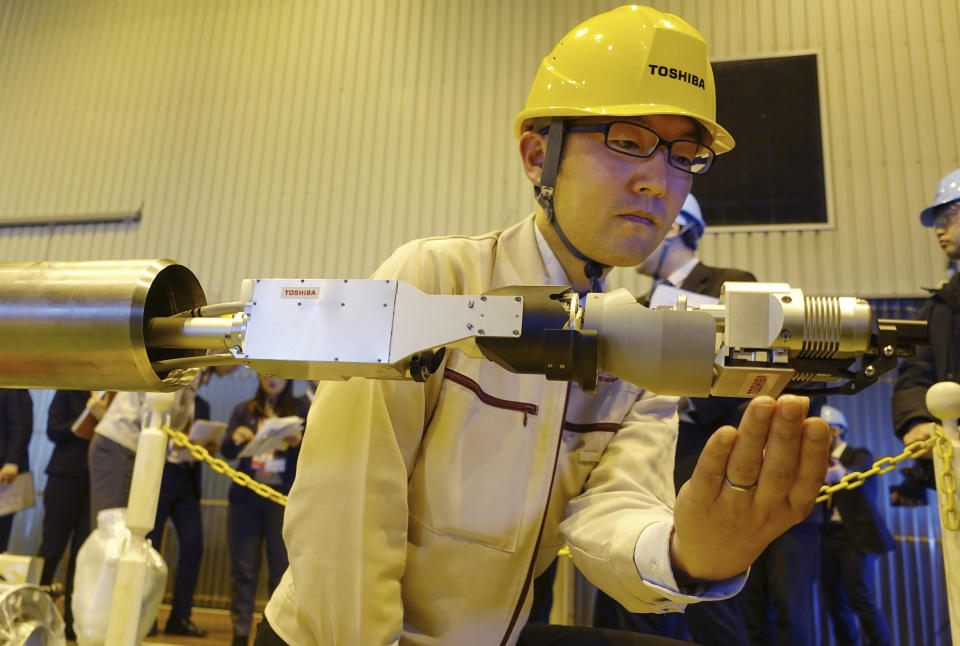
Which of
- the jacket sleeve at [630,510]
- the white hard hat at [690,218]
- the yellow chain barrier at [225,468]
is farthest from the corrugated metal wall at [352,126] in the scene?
the jacket sleeve at [630,510]

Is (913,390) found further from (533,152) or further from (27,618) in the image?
(27,618)

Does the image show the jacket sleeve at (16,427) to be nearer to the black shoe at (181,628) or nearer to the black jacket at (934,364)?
the black shoe at (181,628)

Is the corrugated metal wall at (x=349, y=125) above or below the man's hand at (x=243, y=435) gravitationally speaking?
above

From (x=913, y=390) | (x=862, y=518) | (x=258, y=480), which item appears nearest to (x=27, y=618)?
(x=258, y=480)

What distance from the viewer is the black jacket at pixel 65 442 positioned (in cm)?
441

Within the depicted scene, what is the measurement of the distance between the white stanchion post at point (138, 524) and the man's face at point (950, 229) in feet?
10.5

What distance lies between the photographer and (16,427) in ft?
14.3

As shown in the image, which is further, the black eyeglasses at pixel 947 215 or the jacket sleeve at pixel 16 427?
the jacket sleeve at pixel 16 427

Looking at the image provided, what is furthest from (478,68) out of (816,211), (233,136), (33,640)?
(33,640)

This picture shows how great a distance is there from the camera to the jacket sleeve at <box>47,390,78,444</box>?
442cm

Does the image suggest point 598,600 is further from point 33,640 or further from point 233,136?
point 233,136

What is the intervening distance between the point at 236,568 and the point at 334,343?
149 inches

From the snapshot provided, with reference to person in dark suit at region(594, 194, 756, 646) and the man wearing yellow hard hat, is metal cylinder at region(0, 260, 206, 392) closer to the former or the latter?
the man wearing yellow hard hat

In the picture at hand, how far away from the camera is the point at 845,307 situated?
73 centimetres
